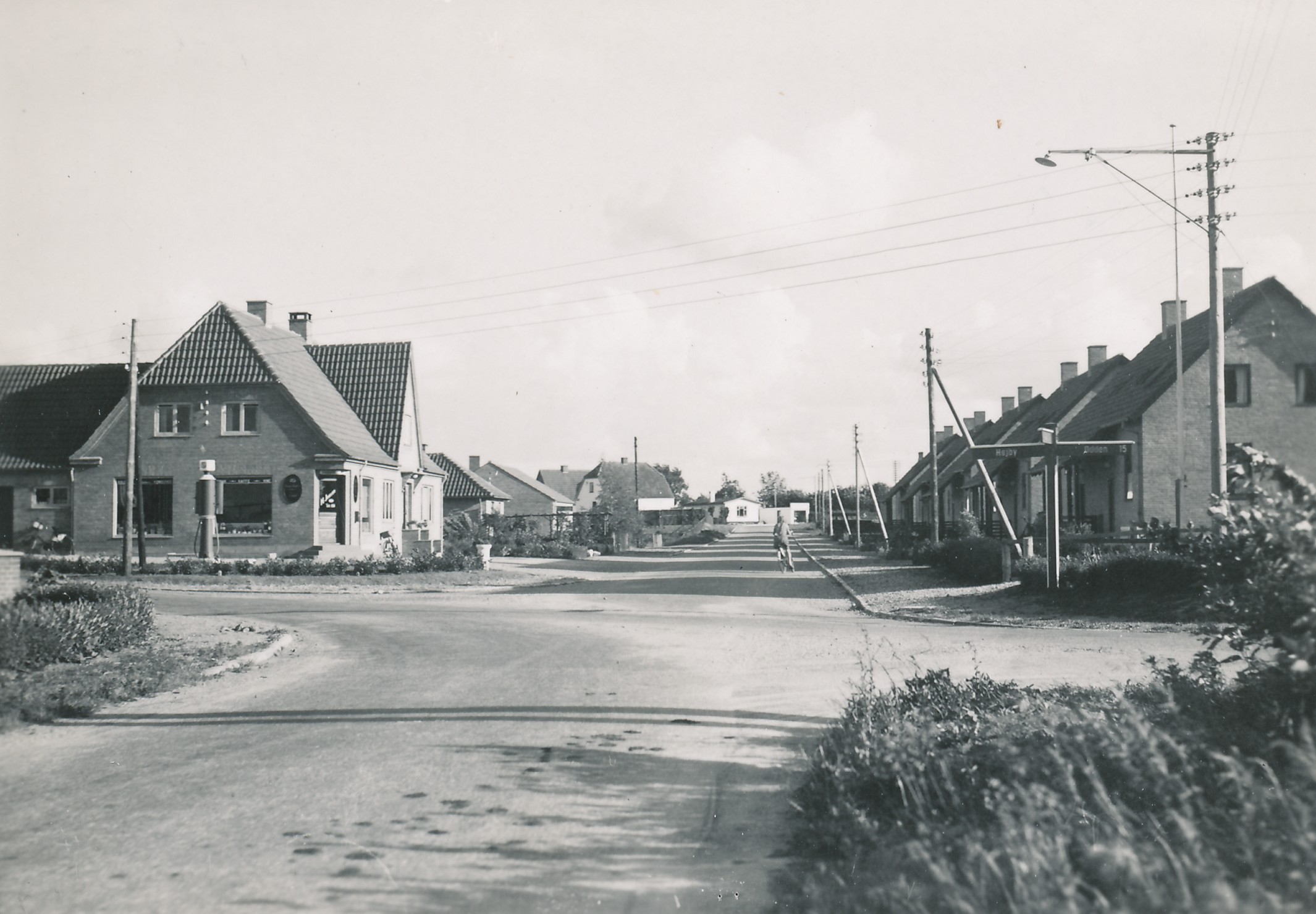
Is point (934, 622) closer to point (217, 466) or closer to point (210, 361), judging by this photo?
point (217, 466)

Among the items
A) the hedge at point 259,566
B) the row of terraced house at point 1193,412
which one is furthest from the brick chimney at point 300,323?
the row of terraced house at point 1193,412

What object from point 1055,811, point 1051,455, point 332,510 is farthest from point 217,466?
point 1055,811

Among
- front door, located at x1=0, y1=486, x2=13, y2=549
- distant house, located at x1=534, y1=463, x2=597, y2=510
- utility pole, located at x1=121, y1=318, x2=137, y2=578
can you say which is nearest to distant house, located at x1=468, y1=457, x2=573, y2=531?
distant house, located at x1=534, y1=463, x2=597, y2=510

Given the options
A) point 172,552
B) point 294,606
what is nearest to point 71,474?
point 172,552

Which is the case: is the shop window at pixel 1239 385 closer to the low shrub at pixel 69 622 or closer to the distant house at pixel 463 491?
the low shrub at pixel 69 622

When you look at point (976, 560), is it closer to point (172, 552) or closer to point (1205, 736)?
point (1205, 736)

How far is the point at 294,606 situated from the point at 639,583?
9.64 metres

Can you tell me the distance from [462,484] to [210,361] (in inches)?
1009

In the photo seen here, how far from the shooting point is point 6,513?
3472cm

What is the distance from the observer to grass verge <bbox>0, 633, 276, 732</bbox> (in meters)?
8.91

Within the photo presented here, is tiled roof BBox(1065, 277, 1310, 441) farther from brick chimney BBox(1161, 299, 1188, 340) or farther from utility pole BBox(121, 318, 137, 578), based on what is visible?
utility pole BBox(121, 318, 137, 578)

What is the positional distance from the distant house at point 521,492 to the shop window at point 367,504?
42.8 meters

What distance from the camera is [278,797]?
20.5ft

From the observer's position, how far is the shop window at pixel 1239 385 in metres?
28.7
